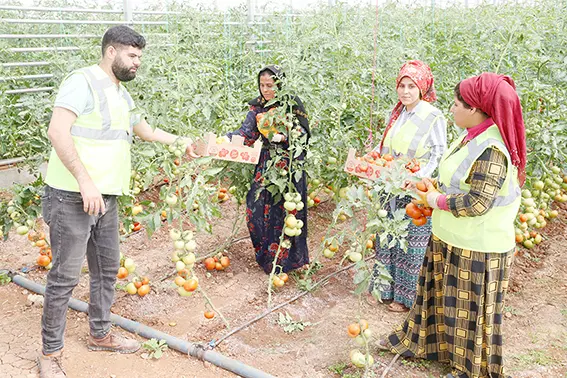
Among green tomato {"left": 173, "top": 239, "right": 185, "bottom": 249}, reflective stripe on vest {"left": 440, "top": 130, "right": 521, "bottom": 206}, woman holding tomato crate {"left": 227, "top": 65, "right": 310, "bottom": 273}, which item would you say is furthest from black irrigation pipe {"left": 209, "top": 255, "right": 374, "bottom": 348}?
reflective stripe on vest {"left": 440, "top": 130, "right": 521, "bottom": 206}

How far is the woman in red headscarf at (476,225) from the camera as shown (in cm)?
212

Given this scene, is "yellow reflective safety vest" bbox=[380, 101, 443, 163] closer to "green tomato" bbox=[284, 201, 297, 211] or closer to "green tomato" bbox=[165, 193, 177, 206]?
"green tomato" bbox=[284, 201, 297, 211]

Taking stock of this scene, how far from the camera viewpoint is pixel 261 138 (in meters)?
3.38

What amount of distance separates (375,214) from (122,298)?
182 cm

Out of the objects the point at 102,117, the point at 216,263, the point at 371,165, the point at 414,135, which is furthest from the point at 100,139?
the point at 414,135

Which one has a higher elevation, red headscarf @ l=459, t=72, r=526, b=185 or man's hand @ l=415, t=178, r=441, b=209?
red headscarf @ l=459, t=72, r=526, b=185

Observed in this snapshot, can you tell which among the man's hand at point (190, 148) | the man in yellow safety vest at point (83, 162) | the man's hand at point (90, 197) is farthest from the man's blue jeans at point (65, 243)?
the man's hand at point (190, 148)

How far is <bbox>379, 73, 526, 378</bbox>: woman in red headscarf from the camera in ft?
6.97

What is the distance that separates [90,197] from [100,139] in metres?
0.28

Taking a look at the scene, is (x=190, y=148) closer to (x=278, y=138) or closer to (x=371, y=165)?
(x=278, y=138)

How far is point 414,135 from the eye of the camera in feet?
9.43

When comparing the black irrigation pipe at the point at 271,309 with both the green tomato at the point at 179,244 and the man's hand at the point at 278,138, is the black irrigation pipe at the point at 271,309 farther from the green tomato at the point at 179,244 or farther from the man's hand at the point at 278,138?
the man's hand at the point at 278,138

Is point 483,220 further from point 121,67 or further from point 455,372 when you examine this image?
point 121,67

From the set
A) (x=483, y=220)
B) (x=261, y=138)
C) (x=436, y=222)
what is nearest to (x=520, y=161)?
(x=483, y=220)
